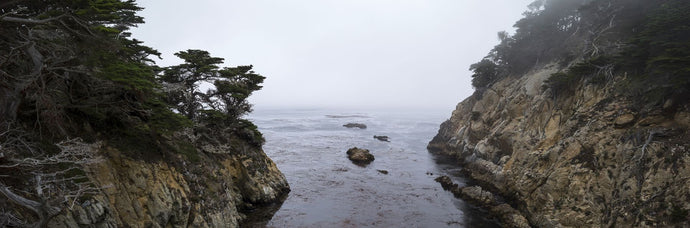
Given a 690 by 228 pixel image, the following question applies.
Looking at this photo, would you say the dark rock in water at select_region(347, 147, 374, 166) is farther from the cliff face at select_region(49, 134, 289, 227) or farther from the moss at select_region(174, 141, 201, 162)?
the moss at select_region(174, 141, 201, 162)

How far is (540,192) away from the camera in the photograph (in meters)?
17.6

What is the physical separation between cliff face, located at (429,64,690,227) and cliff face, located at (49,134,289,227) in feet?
55.7

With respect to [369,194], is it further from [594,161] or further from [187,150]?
[594,161]

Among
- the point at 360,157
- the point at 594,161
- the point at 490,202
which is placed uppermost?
the point at 594,161

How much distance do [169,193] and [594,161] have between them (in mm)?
20620

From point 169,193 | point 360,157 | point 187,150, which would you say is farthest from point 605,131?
point 360,157

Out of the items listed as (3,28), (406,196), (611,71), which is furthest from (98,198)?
(611,71)

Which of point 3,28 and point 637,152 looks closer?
point 3,28

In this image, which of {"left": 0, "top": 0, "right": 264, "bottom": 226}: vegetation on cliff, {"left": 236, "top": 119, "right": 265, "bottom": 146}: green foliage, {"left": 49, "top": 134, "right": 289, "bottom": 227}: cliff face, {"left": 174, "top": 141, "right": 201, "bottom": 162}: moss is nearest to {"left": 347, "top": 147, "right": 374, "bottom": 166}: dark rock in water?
{"left": 236, "top": 119, "right": 265, "bottom": 146}: green foliage

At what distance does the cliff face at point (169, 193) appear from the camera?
9.39 metres

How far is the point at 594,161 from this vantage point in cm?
1577

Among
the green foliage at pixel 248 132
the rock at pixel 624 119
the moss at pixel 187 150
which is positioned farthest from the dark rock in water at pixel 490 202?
the moss at pixel 187 150

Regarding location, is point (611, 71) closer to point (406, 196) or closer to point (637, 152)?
point (637, 152)

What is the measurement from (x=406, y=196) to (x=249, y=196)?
11.4 m
